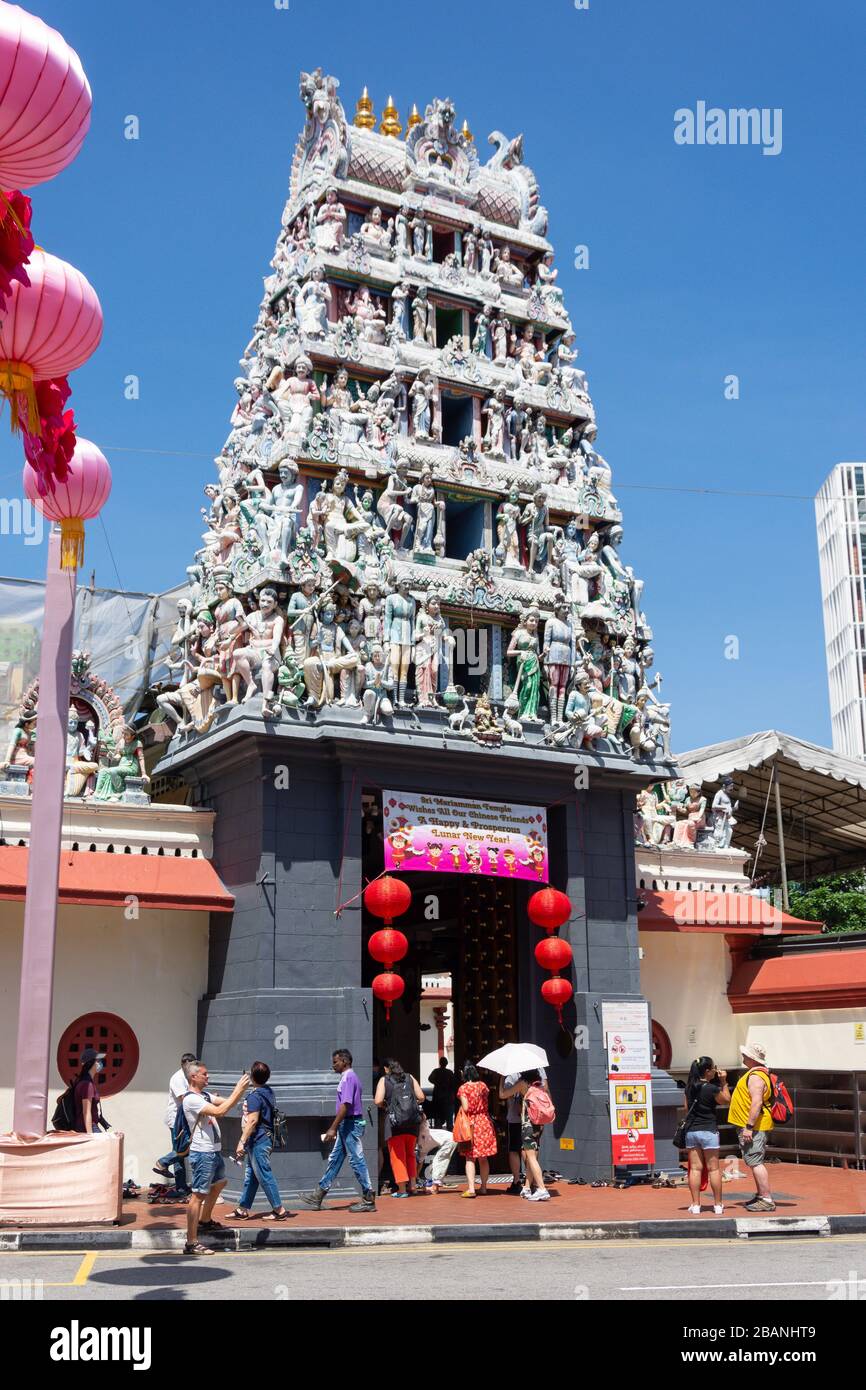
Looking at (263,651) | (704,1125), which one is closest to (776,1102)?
(704,1125)

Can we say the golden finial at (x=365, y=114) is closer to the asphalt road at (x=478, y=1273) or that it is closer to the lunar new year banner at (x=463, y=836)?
the lunar new year banner at (x=463, y=836)

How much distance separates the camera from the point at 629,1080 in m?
18.9

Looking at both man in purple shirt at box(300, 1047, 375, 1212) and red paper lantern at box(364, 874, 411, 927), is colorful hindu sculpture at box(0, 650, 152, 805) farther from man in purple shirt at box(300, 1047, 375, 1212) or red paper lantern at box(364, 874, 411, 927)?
man in purple shirt at box(300, 1047, 375, 1212)

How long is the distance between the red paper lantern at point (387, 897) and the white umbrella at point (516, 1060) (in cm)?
218

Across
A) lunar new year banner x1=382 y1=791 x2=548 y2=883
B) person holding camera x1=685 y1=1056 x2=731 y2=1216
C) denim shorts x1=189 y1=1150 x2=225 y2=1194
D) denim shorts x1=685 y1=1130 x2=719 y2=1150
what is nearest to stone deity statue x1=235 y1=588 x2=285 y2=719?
lunar new year banner x1=382 y1=791 x2=548 y2=883

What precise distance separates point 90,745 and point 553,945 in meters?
7.21

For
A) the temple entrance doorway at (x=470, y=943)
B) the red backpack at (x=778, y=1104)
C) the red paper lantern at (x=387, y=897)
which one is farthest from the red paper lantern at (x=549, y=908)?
the red backpack at (x=778, y=1104)

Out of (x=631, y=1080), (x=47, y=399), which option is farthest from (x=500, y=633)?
(x=47, y=399)

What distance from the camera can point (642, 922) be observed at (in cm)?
2234

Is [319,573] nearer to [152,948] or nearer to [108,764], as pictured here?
[108,764]

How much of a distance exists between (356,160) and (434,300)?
8.52ft

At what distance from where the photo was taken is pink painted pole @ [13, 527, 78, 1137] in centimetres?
1384

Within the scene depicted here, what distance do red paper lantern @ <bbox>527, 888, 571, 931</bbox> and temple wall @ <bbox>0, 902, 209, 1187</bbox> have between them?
463 centimetres

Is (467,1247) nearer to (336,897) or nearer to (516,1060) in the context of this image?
(516,1060)
